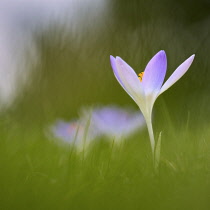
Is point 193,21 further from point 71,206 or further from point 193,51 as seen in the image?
point 71,206

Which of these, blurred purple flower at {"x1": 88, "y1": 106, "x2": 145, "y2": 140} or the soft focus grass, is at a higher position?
blurred purple flower at {"x1": 88, "y1": 106, "x2": 145, "y2": 140}

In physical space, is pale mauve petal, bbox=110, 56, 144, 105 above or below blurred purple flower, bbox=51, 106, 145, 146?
above

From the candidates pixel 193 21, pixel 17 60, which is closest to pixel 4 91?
pixel 17 60

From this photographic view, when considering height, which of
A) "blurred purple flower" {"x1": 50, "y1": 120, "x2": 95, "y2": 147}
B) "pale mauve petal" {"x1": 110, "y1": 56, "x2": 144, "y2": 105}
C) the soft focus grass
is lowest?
the soft focus grass
